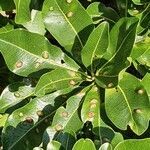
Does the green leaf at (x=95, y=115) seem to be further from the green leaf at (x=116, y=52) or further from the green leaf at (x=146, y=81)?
the green leaf at (x=146, y=81)

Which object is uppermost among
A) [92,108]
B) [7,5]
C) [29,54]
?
[7,5]

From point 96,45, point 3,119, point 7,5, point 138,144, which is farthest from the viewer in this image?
point 3,119

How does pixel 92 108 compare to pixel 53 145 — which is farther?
pixel 92 108

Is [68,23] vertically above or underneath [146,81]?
above

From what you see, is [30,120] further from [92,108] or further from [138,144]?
[138,144]

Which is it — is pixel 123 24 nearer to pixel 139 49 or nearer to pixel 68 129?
pixel 139 49

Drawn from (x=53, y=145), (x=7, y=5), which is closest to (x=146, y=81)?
(x=53, y=145)

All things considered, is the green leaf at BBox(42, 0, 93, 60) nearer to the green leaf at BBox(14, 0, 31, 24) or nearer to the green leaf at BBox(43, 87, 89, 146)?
the green leaf at BBox(14, 0, 31, 24)
